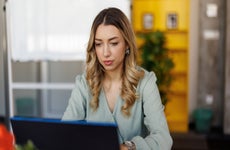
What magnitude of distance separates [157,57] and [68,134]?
12.3 ft

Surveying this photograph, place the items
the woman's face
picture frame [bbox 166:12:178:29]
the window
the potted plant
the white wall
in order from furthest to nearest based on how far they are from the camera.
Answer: the white wall < picture frame [bbox 166:12:178:29] < the potted plant < the window < the woman's face

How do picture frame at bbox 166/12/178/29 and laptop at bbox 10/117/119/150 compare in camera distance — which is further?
picture frame at bbox 166/12/178/29

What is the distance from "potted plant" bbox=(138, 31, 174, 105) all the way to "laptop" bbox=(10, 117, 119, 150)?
11.8ft

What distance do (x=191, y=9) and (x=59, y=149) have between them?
4271mm

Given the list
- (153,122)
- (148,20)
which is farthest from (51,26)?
(153,122)

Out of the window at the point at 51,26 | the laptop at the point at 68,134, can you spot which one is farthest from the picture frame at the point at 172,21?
the laptop at the point at 68,134

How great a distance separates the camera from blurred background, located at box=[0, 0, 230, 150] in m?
3.90

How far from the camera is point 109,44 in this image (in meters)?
1.29

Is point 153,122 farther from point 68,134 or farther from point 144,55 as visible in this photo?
point 144,55

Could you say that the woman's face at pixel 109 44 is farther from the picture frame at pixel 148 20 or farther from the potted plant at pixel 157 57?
the picture frame at pixel 148 20

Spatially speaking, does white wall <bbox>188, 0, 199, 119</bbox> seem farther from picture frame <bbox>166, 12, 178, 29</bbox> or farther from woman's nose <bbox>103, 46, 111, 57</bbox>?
woman's nose <bbox>103, 46, 111, 57</bbox>

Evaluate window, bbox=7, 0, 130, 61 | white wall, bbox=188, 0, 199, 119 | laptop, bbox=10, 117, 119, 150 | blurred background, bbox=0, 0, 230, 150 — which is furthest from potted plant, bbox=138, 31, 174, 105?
laptop, bbox=10, 117, 119, 150

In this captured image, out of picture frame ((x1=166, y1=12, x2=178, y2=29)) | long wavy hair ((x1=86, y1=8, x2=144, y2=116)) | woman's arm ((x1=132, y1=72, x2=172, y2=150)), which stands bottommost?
woman's arm ((x1=132, y1=72, x2=172, y2=150))

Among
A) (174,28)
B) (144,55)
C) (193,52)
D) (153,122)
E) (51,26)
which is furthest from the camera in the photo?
(193,52)
